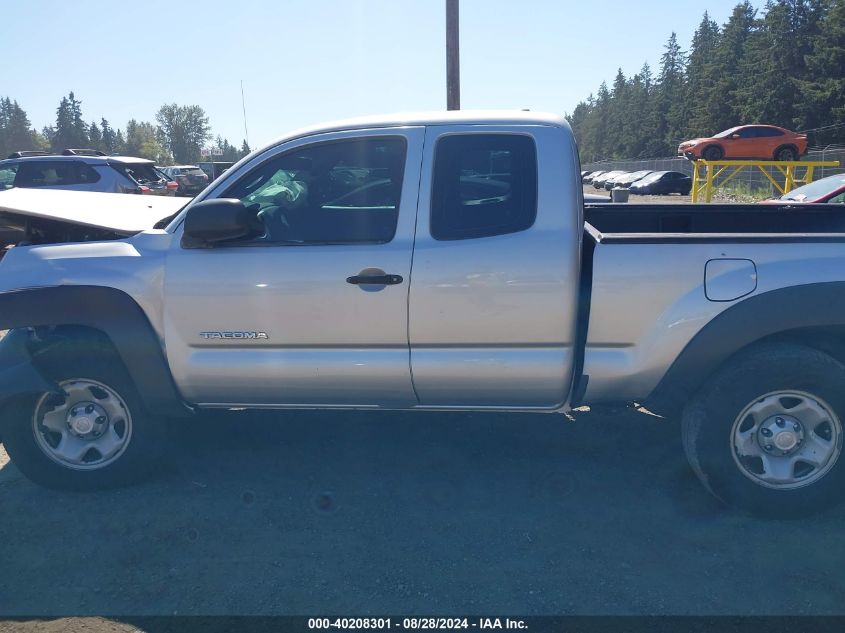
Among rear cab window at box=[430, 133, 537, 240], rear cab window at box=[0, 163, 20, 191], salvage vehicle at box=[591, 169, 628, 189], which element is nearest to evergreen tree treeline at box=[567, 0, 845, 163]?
salvage vehicle at box=[591, 169, 628, 189]

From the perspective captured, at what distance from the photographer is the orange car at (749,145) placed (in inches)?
944

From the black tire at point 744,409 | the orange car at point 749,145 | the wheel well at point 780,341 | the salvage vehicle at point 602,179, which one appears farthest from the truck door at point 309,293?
the salvage vehicle at point 602,179

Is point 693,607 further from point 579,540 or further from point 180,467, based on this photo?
point 180,467

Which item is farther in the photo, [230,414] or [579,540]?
[230,414]

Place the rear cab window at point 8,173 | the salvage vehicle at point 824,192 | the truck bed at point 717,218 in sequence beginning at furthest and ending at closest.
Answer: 1. the rear cab window at point 8,173
2. the salvage vehicle at point 824,192
3. the truck bed at point 717,218

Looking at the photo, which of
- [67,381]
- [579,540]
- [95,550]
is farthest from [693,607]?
[67,381]

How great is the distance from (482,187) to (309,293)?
104 cm

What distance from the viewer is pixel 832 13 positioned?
41625mm

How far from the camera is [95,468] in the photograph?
3.56 m

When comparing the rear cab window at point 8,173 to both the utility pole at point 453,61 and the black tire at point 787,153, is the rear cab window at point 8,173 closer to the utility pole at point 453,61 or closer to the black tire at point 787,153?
the utility pole at point 453,61

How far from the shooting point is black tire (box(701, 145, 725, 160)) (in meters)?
24.1

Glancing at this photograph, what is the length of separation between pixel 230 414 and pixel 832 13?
50.6 m

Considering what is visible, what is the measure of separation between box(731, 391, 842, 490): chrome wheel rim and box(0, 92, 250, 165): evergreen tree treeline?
96.7 m

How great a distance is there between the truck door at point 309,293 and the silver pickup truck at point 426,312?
11mm
